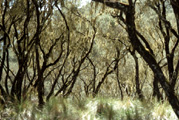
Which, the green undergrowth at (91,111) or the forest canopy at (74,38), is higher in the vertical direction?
the forest canopy at (74,38)

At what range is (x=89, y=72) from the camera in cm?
1512

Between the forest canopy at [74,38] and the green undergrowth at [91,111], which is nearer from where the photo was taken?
the forest canopy at [74,38]

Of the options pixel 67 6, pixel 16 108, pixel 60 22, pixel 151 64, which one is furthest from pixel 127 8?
pixel 60 22

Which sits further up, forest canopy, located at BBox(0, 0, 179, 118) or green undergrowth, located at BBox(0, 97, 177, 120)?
forest canopy, located at BBox(0, 0, 179, 118)

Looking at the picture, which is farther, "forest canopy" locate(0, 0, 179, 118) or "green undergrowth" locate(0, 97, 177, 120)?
"green undergrowth" locate(0, 97, 177, 120)

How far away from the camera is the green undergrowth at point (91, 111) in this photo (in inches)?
171

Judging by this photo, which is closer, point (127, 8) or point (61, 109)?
point (127, 8)

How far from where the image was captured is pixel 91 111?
15.0ft

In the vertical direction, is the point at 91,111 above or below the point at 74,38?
below

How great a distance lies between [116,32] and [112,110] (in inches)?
229

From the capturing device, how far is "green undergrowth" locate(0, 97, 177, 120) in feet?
14.3

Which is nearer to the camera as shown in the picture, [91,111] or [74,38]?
[91,111]

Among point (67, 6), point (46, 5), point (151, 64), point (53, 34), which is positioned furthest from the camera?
point (53, 34)

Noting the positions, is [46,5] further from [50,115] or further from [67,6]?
[50,115]
